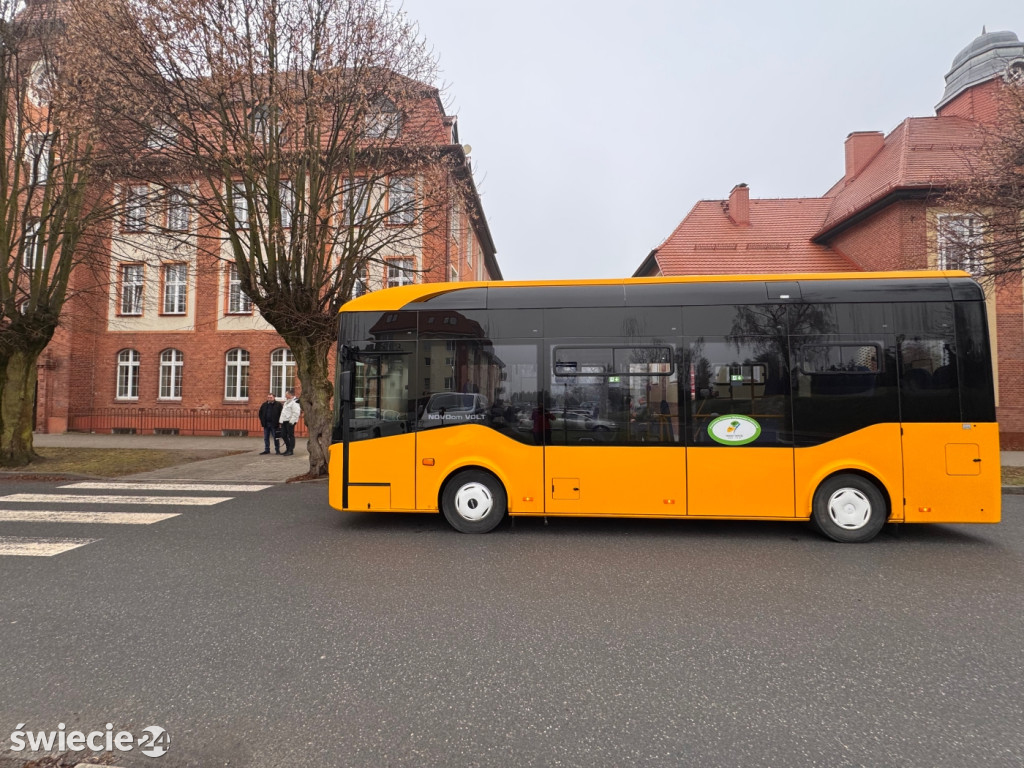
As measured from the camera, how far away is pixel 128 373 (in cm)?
2194

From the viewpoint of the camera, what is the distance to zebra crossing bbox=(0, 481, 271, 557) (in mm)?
5848

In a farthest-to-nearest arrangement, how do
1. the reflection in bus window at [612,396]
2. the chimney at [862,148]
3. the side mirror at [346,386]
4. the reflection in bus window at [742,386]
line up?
the chimney at [862,148], the side mirror at [346,386], the reflection in bus window at [612,396], the reflection in bus window at [742,386]

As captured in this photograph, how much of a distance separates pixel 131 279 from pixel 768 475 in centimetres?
2512

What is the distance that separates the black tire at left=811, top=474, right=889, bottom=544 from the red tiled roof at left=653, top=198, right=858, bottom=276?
15.8m

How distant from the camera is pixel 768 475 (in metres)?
5.96

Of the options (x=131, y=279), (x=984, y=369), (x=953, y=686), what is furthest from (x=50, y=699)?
(x=131, y=279)

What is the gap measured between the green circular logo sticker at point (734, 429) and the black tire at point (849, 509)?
1.01 meters

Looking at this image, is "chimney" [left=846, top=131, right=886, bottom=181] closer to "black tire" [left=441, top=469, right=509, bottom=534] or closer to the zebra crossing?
"black tire" [left=441, top=469, right=509, bottom=534]

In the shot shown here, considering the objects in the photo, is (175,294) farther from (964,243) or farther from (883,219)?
(883,219)

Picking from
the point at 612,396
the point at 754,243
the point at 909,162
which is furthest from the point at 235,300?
the point at 909,162

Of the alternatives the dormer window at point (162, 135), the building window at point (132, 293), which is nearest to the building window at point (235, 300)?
the building window at point (132, 293)

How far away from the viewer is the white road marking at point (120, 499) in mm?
8359

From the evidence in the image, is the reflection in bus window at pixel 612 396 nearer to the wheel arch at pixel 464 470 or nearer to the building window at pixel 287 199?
the wheel arch at pixel 464 470

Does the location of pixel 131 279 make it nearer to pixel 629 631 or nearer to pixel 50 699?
pixel 50 699
